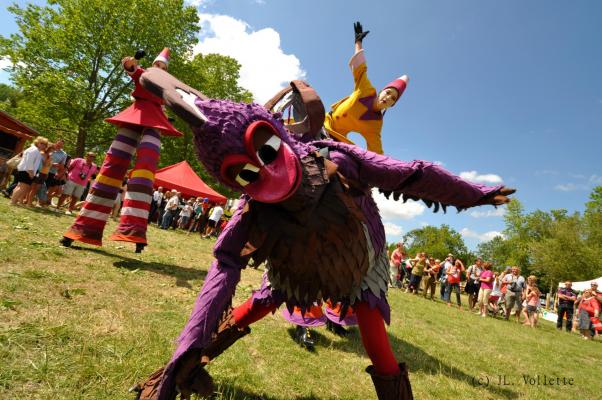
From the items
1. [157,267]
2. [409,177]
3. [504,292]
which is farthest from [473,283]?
[409,177]

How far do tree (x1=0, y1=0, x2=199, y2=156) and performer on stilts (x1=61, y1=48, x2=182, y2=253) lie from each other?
1293cm

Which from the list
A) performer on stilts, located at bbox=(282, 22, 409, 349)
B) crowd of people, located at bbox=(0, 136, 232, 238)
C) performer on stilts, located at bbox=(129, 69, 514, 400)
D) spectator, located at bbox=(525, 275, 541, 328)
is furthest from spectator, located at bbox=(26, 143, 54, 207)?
spectator, located at bbox=(525, 275, 541, 328)

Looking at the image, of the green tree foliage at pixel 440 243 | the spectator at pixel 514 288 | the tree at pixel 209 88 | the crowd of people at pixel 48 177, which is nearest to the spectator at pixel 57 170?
the crowd of people at pixel 48 177

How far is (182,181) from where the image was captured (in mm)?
13016

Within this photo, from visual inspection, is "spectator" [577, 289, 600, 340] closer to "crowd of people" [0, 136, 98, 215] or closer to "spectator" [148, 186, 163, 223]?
"spectator" [148, 186, 163, 223]

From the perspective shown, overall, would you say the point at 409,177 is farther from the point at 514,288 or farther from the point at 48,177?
the point at 514,288

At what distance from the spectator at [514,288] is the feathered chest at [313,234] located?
9267mm

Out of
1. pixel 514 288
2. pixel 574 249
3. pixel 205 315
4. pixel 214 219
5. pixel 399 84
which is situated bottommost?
pixel 205 315

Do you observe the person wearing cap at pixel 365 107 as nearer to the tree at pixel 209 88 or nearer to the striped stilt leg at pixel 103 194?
the striped stilt leg at pixel 103 194

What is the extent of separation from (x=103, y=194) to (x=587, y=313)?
11739mm

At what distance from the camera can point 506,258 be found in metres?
44.2

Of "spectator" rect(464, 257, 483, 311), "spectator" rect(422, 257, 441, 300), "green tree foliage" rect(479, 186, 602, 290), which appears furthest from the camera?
"green tree foliage" rect(479, 186, 602, 290)

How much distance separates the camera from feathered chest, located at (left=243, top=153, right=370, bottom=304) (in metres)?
1.34

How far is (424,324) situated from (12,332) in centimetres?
533
